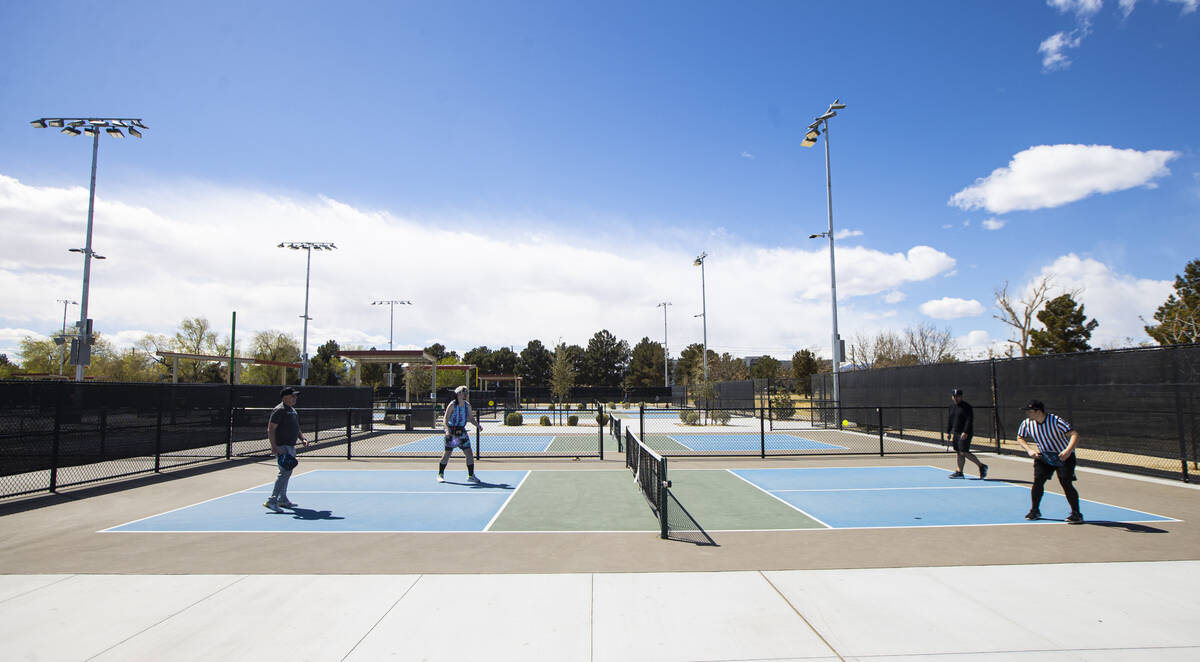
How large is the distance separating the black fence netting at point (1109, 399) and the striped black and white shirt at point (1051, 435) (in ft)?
18.6

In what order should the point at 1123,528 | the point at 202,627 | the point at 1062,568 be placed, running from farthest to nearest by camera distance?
the point at 1123,528 < the point at 1062,568 < the point at 202,627

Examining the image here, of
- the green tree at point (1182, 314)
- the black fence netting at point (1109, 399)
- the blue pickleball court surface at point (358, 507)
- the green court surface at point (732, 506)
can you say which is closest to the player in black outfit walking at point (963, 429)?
the black fence netting at point (1109, 399)

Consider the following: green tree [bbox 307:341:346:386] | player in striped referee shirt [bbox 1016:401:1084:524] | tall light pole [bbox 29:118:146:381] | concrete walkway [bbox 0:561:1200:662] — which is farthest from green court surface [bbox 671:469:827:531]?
green tree [bbox 307:341:346:386]

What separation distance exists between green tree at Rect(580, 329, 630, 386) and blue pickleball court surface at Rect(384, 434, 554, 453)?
3039 inches

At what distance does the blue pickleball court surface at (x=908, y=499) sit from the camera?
892 centimetres

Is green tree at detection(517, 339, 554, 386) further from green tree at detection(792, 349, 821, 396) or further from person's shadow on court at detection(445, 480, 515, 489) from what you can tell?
person's shadow on court at detection(445, 480, 515, 489)

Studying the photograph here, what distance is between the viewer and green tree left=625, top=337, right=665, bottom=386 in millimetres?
94125

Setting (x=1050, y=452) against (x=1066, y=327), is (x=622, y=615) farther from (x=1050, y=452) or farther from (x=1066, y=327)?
(x=1066, y=327)

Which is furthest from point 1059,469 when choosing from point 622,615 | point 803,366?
point 803,366

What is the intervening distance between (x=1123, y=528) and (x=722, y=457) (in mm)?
9750

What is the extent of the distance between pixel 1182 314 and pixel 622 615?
134 feet

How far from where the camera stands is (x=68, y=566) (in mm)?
6672

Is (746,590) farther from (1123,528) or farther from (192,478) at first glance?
(192,478)

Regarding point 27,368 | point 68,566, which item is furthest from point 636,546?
point 27,368
